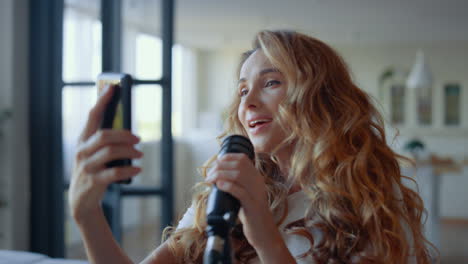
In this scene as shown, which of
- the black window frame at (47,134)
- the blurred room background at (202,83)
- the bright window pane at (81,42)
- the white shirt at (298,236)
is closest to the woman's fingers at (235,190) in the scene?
the white shirt at (298,236)

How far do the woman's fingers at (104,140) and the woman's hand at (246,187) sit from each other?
0.61ft

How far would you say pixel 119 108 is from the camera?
73 centimetres

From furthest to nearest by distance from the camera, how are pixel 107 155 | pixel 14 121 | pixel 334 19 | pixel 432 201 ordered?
pixel 334 19, pixel 432 201, pixel 14 121, pixel 107 155

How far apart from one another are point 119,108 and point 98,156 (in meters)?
0.08

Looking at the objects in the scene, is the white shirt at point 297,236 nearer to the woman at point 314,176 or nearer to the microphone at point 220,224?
the woman at point 314,176

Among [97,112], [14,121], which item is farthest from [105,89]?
[14,121]

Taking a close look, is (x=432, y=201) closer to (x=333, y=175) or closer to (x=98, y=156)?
(x=333, y=175)

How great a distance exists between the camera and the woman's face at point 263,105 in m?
1.21

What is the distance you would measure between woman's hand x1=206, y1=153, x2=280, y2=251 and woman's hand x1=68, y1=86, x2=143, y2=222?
16 cm

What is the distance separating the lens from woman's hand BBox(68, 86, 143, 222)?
2.30 feet

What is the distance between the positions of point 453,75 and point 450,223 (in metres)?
2.89

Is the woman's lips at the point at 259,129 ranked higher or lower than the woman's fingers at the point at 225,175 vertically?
higher

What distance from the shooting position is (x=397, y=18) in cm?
616

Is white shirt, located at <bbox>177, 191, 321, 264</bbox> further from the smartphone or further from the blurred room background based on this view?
the smartphone
